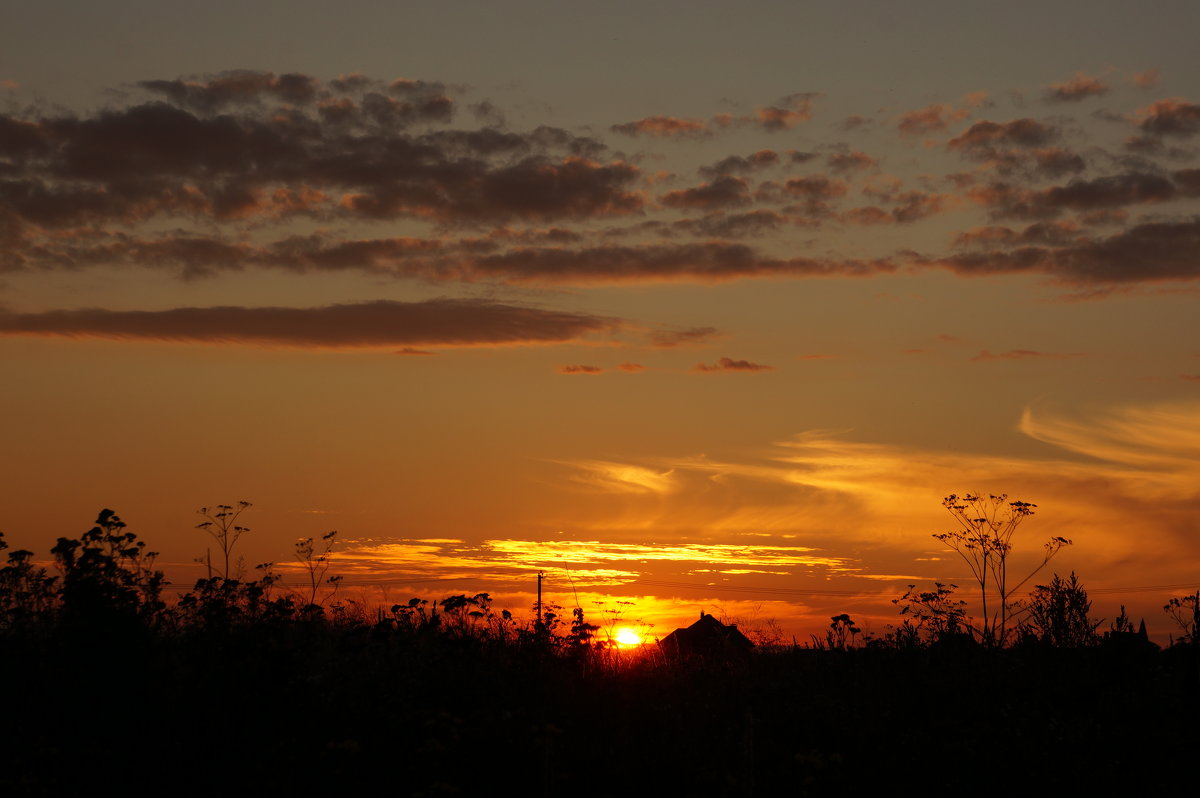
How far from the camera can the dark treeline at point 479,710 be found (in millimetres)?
11898

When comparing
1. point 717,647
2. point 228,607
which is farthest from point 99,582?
point 717,647

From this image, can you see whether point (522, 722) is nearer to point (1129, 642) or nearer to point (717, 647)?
point (717, 647)

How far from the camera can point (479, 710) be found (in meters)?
13.1

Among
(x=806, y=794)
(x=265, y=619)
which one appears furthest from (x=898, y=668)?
(x=265, y=619)

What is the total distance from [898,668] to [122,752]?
10976 millimetres

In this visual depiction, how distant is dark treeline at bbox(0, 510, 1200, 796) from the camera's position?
39.0 ft

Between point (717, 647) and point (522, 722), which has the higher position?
point (717, 647)

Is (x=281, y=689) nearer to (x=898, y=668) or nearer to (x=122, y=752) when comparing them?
(x=122, y=752)

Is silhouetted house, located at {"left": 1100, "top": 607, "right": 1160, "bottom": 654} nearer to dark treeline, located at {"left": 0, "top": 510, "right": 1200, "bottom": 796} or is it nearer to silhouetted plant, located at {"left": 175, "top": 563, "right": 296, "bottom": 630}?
dark treeline, located at {"left": 0, "top": 510, "right": 1200, "bottom": 796}

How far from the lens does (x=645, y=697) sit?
49.5 ft

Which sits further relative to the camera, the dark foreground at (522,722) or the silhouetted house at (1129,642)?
the silhouetted house at (1129,642)

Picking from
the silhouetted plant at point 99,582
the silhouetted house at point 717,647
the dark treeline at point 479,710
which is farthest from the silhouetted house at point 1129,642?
the silhouetted plant at point 99,582

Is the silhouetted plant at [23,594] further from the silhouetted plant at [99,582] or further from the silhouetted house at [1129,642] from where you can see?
the silhouetted house at [1129,642]

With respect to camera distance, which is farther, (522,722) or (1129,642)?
(1129,642)
